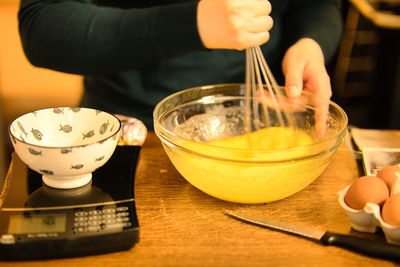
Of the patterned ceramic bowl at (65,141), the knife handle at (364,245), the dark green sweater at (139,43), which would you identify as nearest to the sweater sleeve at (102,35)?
the dark green sweater at (139,43)

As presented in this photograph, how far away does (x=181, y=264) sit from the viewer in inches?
22.5

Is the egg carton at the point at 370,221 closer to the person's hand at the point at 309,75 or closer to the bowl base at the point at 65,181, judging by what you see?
the person's hand at the point at 309,75

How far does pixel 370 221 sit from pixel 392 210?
0.05 meters

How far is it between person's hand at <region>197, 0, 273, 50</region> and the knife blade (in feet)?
1.07

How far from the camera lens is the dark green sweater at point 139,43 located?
36.4 inches

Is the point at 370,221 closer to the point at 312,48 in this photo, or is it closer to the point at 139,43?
the point at 312,48

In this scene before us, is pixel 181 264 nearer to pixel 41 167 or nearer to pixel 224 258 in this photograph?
pixel 224 258

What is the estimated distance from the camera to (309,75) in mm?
902

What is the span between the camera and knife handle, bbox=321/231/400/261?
22.3 inches

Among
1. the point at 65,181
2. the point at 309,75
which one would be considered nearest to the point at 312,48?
the point at 309,75

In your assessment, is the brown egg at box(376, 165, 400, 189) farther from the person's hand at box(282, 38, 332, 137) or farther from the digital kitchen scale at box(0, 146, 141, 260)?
the digital kitchen scale at box(0, 146, 141, 260)

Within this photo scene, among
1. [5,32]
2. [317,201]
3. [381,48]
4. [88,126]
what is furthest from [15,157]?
[381,48]

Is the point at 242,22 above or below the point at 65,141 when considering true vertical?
above

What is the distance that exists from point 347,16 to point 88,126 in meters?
2.19
